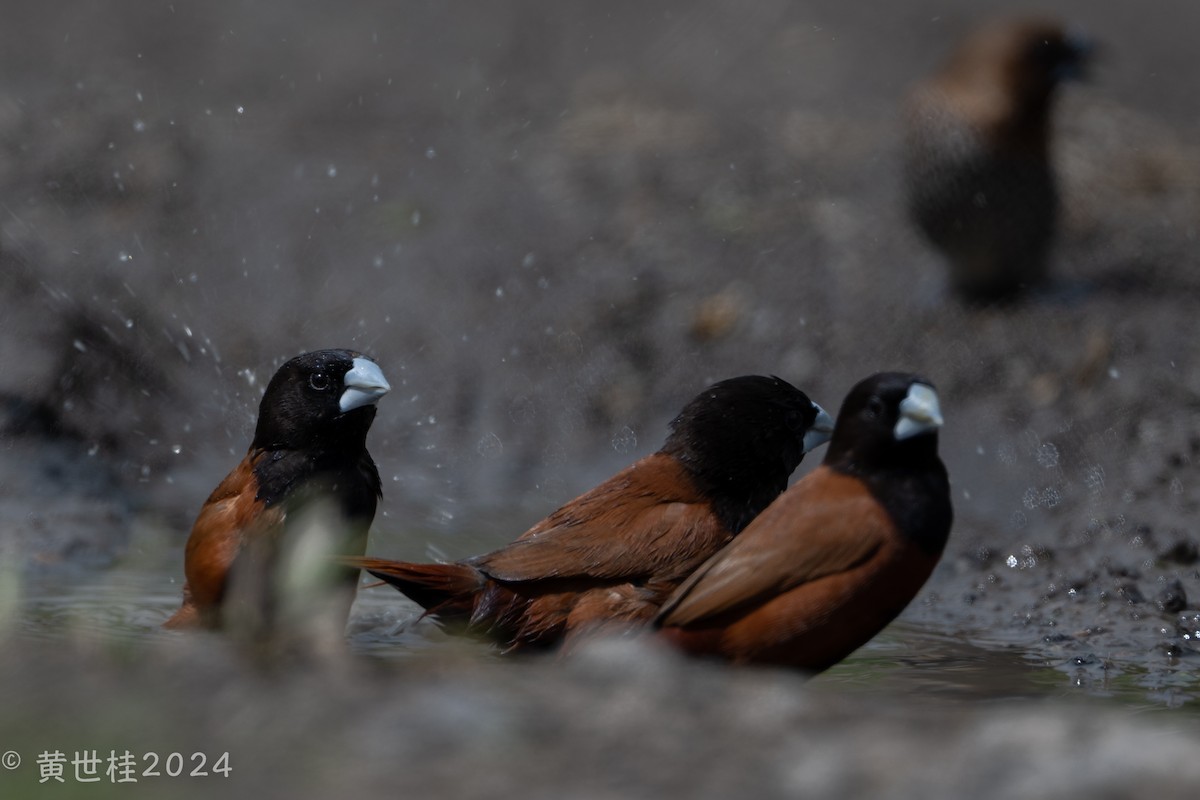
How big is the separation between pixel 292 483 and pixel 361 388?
15.4 inches

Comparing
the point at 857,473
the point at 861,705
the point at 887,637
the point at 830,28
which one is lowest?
the point at 887,637

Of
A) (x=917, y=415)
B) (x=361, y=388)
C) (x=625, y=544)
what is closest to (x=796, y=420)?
(x=625, y=544)

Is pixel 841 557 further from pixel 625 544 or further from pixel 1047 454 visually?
pixel 1047 454

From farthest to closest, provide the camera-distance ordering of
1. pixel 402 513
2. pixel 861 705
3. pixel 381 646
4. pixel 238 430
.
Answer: pixel 238 430 < pixel 402 513 < pixel 381 646 < pixel 861 705

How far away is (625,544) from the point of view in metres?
4.95

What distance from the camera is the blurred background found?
6.77 metres

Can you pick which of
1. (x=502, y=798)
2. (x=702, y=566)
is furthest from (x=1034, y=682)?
(x=502, y=798)

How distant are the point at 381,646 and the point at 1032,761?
10.3 ft

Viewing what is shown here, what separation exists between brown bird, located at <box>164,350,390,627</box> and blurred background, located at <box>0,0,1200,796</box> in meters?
0.59

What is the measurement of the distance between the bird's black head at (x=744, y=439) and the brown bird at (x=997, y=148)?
3.97 m

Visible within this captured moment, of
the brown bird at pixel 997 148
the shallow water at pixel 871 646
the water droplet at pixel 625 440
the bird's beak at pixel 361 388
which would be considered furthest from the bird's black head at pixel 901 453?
the brown bird at pixel 997 148

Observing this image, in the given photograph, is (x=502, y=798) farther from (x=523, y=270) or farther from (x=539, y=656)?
(x=523, y=270)

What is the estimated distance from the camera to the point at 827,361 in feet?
29.5

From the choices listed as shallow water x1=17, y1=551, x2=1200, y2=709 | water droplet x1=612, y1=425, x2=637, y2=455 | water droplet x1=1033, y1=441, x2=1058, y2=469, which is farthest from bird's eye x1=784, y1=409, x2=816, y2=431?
water droplet x1=612, y1=425, x2=637, y2=455
